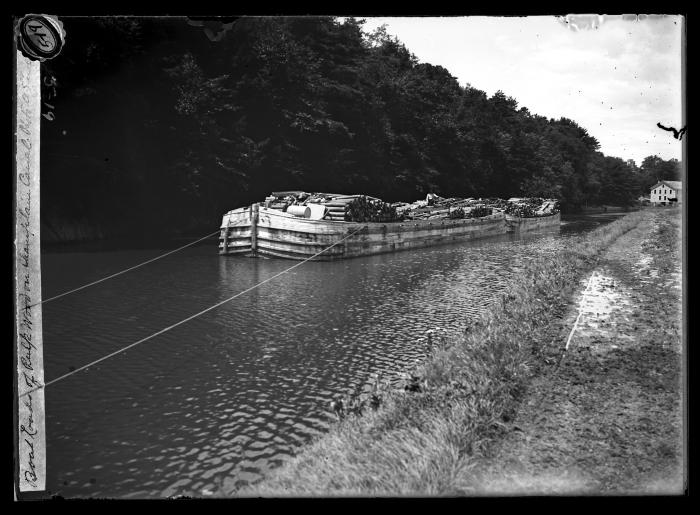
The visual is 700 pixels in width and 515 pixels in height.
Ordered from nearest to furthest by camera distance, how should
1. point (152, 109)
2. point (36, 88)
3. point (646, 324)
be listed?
point (36, 88), point (646, 324), point (152, 109)

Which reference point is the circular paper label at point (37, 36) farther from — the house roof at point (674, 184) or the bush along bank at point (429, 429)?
the house roof at point (674, 184)

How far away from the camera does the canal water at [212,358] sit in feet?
20.5

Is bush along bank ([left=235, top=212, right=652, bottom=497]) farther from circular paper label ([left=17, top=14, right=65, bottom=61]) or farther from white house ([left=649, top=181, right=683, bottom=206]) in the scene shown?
circular paper label ([left=17, top=14, right=65, bottom=61])

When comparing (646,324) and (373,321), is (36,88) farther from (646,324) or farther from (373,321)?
(646,324)

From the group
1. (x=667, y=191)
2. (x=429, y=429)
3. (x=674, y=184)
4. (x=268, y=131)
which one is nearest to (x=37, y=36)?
(x=429, y=429)

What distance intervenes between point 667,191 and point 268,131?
28628mm

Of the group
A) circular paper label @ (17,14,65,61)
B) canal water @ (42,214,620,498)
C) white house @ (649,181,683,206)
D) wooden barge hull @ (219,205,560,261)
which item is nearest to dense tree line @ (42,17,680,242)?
canal water @ (42,214,620,498)

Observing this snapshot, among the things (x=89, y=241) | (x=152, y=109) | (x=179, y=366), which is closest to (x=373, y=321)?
(x=179, y=366)

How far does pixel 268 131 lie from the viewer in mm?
32625

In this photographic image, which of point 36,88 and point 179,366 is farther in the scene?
point 179,366

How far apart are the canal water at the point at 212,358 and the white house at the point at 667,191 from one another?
16.9 ft

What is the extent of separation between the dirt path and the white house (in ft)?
1.04

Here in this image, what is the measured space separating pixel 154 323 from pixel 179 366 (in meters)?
3.51

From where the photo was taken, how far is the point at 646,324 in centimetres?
916
